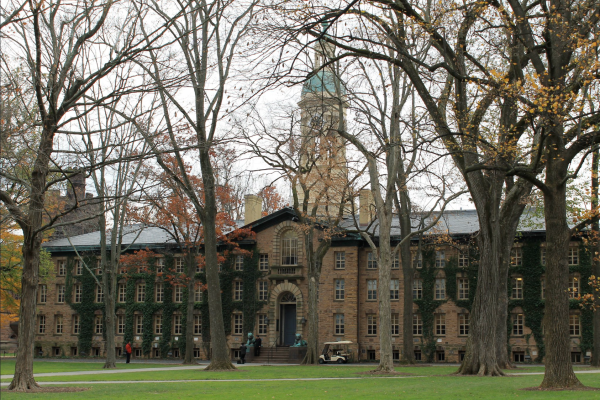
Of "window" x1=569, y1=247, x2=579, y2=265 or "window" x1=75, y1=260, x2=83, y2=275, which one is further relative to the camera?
"window" x1=75, y1=260, x2=83, y2=275

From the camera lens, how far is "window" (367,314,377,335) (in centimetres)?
4388

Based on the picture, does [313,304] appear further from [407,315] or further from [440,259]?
[440,259]

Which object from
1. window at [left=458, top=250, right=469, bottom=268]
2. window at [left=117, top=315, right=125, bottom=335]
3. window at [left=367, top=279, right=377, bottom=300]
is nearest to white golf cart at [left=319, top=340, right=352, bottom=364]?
window at [left=367, top=279, right=377, bottom=300]

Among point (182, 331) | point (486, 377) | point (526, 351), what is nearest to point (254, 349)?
point (182, 331)

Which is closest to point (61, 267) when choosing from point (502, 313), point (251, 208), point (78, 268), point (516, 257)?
point (78, 268)

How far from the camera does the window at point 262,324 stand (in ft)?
148

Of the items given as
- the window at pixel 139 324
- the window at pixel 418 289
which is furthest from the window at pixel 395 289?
the window at pixel 139 324

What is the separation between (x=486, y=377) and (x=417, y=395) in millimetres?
6690

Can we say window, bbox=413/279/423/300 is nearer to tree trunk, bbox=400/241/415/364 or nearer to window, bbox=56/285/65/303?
tree trunk, bbox=400/241/415/364

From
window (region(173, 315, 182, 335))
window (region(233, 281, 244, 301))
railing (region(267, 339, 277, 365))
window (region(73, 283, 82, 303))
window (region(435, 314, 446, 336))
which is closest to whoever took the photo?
railing (region(267, 339, 277, 365))

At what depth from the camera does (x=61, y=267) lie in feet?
167

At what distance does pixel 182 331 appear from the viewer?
46844mm

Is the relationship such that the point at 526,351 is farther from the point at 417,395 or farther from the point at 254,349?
the point at 417,395

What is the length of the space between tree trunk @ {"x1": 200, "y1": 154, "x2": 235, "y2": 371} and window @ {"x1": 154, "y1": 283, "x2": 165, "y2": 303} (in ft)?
70.9
